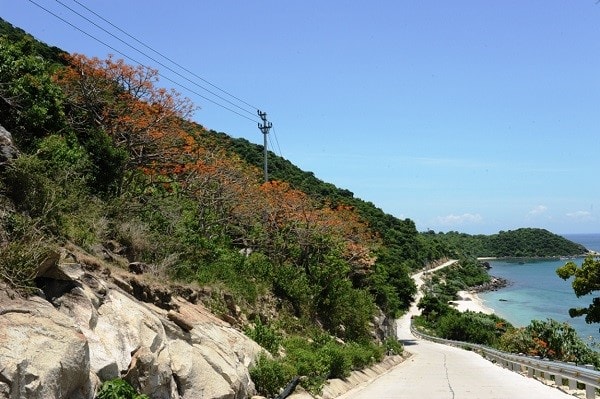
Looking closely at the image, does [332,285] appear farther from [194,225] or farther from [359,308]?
[194,225]

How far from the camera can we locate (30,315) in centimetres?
753

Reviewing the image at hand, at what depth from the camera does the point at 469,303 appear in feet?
348

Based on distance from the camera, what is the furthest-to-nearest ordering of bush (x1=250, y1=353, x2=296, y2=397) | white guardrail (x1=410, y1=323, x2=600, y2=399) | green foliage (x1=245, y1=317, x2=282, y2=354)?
green foliage (x1=245, y1=317, x2=282, y2=354) → white guardrail (x1=410, y1=323, x2=600, y2=399) → bush (x1=250, y1=353, x2=296, y2=397)

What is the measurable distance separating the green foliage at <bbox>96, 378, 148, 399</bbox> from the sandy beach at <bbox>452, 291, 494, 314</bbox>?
86.9 m

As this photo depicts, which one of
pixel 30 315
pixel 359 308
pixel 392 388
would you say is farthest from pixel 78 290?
pixel 359 308

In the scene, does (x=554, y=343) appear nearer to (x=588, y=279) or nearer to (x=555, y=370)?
(x=588, y=279)

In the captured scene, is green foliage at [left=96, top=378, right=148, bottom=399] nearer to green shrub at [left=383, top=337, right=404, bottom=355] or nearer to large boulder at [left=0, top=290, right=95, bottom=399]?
large boulder at [left=0, top=290, right=95, bottom=399]

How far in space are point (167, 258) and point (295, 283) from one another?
9.06m

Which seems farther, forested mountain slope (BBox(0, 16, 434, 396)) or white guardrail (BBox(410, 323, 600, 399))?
white guardrail (BBox(410, 323, 600, 399))

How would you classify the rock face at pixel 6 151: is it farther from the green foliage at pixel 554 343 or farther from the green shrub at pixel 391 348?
the green foliage at pixel 554 343

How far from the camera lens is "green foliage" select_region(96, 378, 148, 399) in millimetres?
7695

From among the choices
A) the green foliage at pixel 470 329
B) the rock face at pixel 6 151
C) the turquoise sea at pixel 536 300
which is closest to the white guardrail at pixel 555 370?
the rock face at pixel 6 151

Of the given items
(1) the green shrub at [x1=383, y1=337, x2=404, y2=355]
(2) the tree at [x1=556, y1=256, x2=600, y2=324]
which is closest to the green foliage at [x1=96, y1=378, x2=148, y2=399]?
(2) the tree at [x1=556, y1=256, x2=600, y2=324]

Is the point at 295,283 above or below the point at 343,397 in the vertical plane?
above
